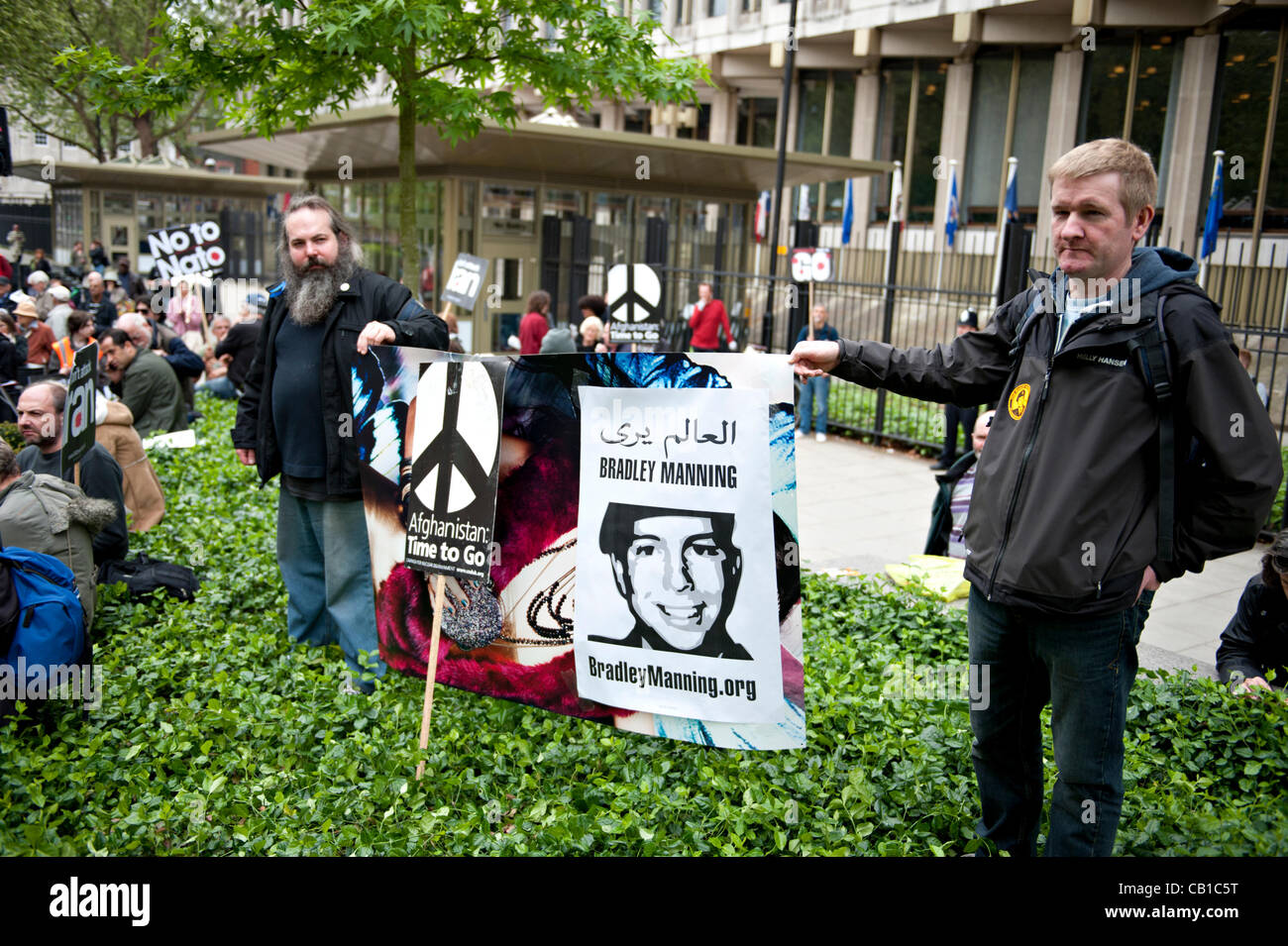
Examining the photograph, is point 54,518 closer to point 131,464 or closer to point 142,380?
point 131,464

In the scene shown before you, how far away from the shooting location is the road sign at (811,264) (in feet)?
47.3

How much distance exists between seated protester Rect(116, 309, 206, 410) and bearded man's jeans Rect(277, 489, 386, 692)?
→ 623 centimetres

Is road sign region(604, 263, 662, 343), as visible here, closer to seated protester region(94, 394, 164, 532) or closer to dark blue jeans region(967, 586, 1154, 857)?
seated protester region(94, 394, 164, 532)

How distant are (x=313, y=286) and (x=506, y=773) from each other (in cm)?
251

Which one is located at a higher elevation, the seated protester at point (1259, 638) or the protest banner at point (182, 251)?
the protest banner at point (182, 251)

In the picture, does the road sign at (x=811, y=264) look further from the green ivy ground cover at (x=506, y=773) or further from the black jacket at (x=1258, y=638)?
the black jacket at (x=1258, y=638)

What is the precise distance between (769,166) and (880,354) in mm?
18466

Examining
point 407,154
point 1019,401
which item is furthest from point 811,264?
point 1019,401

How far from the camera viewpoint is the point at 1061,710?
321 centimetres

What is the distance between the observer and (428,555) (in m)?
4.51

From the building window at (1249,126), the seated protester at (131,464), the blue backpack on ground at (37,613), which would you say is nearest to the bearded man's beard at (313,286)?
the blue backpack on ground at (37,613)

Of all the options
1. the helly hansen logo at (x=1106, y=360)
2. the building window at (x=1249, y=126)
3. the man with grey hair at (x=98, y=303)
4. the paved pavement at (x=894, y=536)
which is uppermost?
the building window at (x=1249, y=126)
